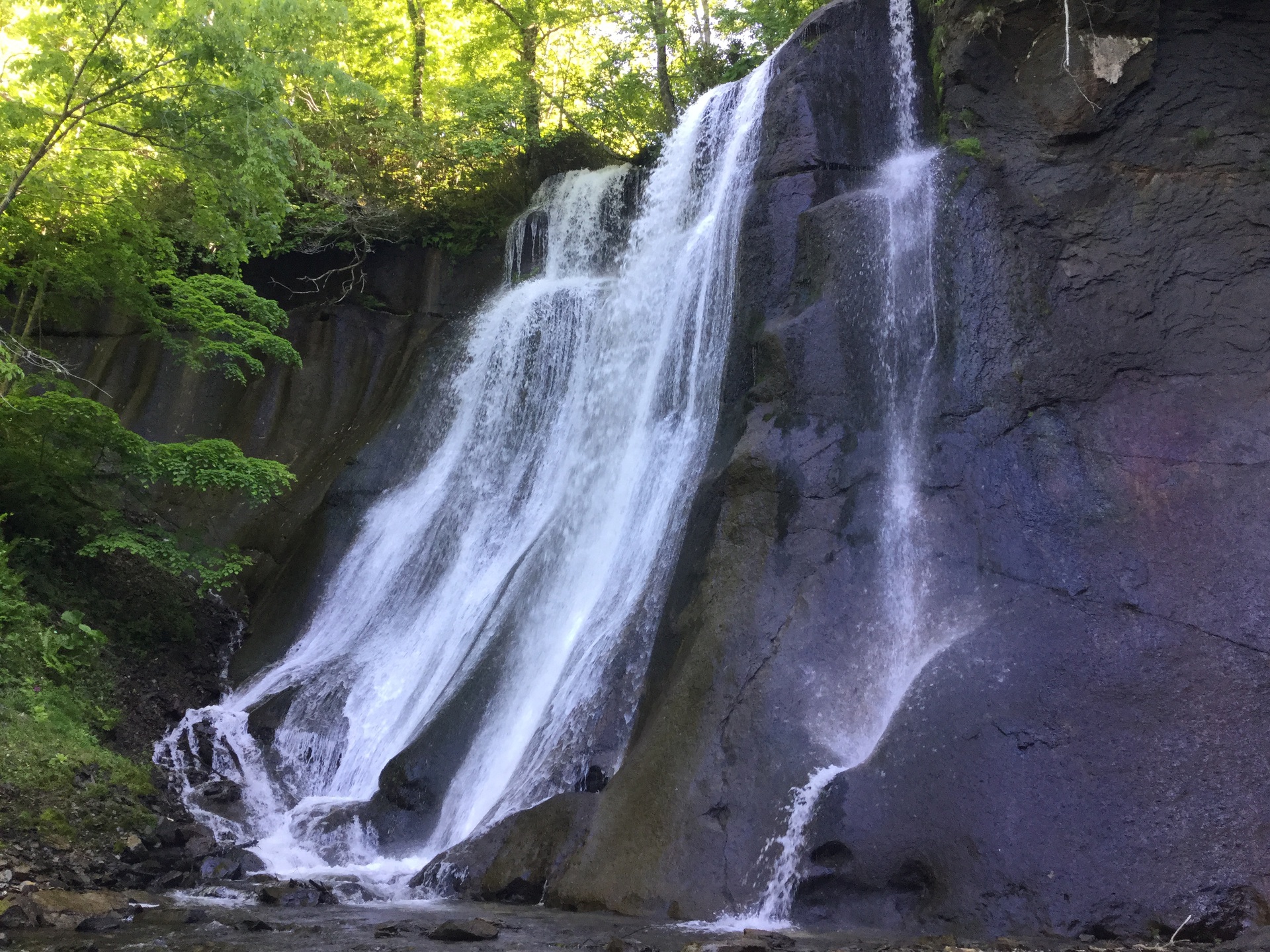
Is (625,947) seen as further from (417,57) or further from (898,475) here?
(417,57)

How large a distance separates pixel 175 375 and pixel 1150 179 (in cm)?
1580

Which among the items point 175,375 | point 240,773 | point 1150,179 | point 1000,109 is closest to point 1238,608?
point 1150,179

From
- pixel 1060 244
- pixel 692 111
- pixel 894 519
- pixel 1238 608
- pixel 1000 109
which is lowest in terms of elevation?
pixel 1238 608

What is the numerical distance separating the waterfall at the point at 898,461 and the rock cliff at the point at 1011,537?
9 centimetres

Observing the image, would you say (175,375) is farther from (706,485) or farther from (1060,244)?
(1060,244)

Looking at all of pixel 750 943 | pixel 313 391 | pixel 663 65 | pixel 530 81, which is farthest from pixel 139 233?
pixel 663 65

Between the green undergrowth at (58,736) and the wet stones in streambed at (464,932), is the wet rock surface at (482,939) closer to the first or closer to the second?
the wet stones in streambed at (464,932)

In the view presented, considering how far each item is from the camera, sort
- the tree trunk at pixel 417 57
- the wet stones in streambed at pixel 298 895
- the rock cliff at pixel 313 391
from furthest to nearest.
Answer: the tree trunk at pixel 417 57, the rock cliff at pixel 313 391, the wet stones in streambed at pixel 298 895

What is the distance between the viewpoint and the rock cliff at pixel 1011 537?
6359 mm

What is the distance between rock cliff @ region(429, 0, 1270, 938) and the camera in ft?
20.9

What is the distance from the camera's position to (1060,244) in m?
9.31

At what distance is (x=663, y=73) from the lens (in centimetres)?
1950

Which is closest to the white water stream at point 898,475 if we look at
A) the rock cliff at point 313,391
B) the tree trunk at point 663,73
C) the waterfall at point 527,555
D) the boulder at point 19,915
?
the waterfall at point 527,555

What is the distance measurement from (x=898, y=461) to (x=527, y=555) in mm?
4678
